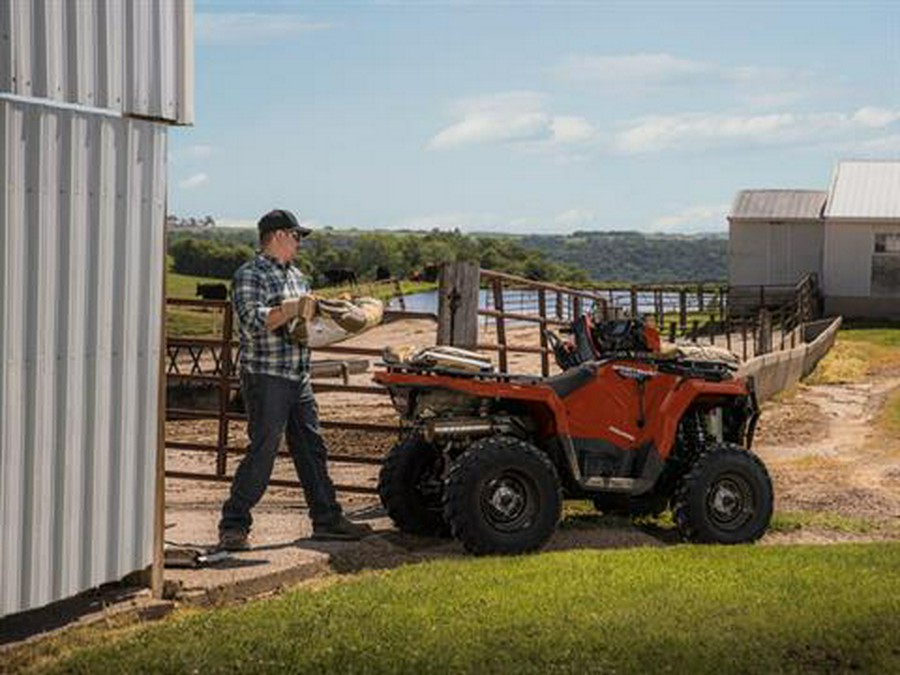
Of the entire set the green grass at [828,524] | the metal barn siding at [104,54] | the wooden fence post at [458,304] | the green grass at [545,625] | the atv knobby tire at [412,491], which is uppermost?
the metal barn siding at [104,54]

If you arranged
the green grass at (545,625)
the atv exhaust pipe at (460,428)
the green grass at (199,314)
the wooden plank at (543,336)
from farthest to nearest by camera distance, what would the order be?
the green grass at (199,314) → the wooden plank at (543,336) → the atv exhaust pipe at (460,428) → the green grass at (545,625)

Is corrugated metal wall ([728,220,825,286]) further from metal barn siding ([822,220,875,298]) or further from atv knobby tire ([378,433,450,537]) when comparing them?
atv knobby tire ([378,433,450,537])

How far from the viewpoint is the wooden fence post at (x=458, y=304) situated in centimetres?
1264

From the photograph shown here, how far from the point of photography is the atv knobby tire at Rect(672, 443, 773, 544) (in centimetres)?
1026

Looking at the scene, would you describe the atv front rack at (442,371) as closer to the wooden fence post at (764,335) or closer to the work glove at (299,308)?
the work glove at (299,308)

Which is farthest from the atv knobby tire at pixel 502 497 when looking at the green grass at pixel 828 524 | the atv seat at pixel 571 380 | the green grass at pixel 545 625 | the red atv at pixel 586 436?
the green grass at pixel 828 524

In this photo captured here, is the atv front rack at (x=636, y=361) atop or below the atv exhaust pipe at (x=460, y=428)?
atop

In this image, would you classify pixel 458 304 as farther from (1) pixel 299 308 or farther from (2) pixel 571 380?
(1) pixel 299 308

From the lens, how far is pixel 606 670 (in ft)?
22.2

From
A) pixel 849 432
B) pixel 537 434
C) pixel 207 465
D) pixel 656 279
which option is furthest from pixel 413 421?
pixel 656 279

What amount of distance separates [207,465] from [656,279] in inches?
1752

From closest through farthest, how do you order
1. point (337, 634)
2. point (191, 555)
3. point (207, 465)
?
point (337, 634) < point (191, 555) < point (207, 465)

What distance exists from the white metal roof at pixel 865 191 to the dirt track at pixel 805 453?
18068 mm

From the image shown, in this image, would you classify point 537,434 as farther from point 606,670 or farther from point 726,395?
point 606,670
